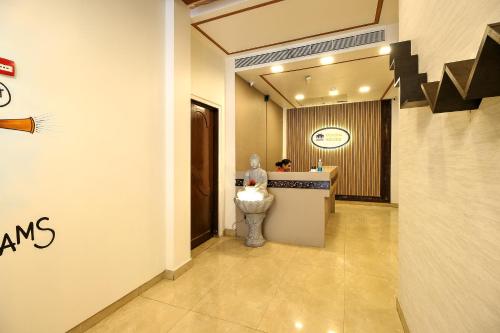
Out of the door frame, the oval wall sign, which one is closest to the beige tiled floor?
the door frame

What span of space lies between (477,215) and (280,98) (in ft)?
17.7

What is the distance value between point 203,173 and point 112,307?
2.06 metres

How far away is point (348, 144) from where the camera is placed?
6582mm

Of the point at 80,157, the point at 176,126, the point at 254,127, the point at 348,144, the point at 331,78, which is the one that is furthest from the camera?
the point at 348,144

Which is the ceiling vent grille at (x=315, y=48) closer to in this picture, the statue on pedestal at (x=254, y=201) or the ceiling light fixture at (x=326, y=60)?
the ceiling light fixture at (x=326, y=60)

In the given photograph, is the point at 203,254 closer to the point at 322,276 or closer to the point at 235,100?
the point at 322,276

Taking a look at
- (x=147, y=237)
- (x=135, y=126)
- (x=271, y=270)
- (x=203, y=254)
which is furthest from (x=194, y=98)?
(x=271, y=270)

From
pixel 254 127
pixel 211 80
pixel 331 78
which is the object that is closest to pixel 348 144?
pixel 331 78

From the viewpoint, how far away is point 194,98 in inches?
130

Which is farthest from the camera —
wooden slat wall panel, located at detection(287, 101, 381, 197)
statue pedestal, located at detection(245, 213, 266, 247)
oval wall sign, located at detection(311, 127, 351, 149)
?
oval wall sign, located at detection(311, 127, 351, 149)

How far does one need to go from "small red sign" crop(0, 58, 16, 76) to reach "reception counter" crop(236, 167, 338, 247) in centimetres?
307

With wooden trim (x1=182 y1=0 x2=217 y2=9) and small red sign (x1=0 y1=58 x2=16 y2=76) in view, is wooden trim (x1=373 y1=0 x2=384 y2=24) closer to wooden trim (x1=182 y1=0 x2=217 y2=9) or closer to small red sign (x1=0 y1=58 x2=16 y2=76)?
wooden trim (x1=182 y1=0 x2=217 y2=9)

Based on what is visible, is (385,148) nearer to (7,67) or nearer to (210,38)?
(210,38)

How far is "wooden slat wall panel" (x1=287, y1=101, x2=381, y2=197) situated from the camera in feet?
20.7
